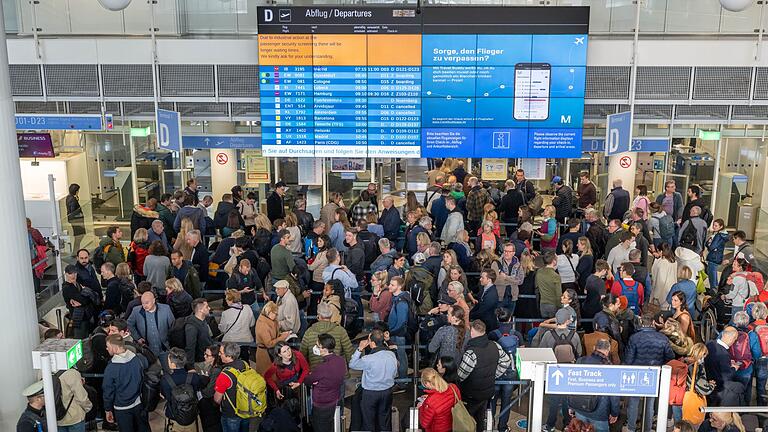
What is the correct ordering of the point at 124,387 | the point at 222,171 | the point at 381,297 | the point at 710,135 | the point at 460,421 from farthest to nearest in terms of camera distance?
the point at 222,171
the point at 710,135
the point at 381,297
the point at 124,387
the point at 460,421

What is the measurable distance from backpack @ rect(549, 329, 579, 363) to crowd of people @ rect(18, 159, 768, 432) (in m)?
0.02

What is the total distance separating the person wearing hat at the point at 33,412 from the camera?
6742 mm

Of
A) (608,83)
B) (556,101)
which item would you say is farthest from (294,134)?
(608,83)

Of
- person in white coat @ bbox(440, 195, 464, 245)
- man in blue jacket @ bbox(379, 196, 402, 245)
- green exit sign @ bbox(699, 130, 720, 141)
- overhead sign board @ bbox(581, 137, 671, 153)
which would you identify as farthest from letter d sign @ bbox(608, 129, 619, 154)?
man in blue jacket @ bbox(379, 196, 402, 245)

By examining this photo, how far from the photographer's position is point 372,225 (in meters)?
11.3

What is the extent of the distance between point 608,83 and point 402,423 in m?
6.14

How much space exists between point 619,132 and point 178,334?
6668mm

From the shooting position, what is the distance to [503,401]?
8219mm

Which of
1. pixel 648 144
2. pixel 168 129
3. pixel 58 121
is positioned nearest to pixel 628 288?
pixel 648 144

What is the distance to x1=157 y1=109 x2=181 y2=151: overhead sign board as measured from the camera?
38.5ft

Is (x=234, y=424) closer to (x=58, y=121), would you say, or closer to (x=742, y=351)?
(x=742, y=351)

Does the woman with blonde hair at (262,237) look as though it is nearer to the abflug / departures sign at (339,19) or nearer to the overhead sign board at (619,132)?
the abflug / departures sign at (339,19)

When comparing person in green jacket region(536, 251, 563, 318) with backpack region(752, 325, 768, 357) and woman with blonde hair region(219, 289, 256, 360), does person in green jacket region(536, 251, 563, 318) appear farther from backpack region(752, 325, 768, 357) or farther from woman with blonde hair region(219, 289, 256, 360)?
woman with blonde hair region(219, 289, 256, 360)

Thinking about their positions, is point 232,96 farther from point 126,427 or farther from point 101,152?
point 126,427
